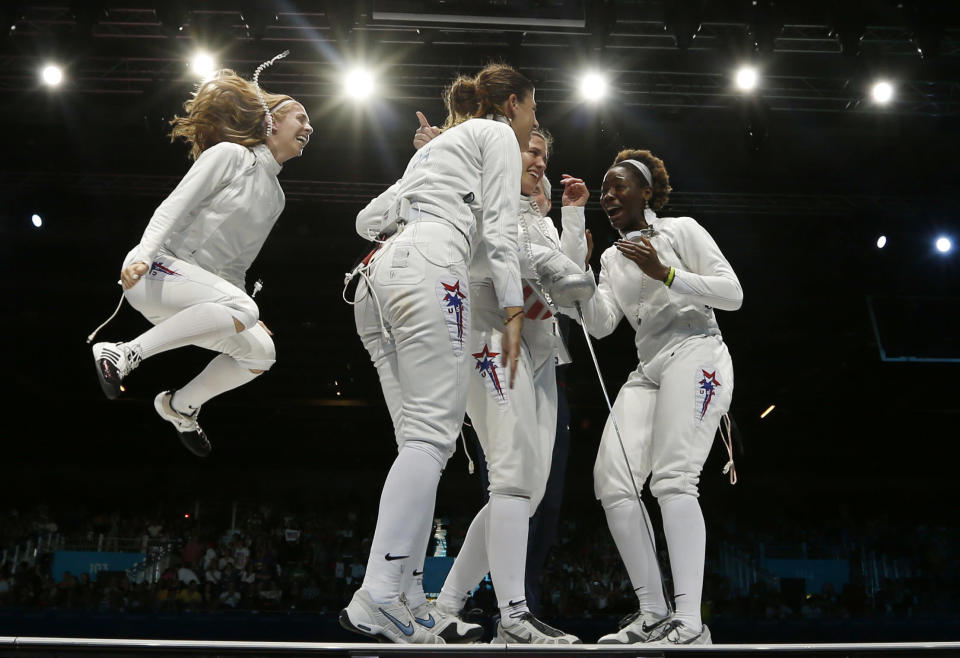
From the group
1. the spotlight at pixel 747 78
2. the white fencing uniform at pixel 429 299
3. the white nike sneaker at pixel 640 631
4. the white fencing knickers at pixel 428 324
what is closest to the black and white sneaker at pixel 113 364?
the white fencing uniform at pixel 429 299

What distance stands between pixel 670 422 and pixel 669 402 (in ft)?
0.24

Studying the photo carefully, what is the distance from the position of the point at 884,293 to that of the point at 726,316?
166 centimetres

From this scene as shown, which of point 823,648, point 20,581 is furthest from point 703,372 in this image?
point 20,581

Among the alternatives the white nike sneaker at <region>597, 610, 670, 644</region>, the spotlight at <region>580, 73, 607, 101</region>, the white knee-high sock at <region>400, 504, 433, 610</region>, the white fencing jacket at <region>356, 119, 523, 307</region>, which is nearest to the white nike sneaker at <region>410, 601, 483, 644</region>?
the white knee-high sock at <region>400, 504, 433, 610</region>

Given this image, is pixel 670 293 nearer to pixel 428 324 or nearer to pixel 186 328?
pixel 428 324

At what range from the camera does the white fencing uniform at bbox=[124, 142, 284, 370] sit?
2779mm

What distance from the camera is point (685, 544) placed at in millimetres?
2775

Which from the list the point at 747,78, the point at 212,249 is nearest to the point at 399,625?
the point at 212,249

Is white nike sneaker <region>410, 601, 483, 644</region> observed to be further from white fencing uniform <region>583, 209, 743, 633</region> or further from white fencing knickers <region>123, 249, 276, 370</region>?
white fencing knickers <region>123, 249, 276, 370</region>

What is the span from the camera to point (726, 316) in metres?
9.59

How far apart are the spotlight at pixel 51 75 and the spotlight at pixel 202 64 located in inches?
38.7

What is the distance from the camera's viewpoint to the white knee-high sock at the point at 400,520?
214cm

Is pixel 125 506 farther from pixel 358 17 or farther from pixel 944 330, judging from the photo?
pixel 944 330

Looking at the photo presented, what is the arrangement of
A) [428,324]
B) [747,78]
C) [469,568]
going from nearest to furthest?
1. [428,324]
2. [469,568]
3. [747,78]
